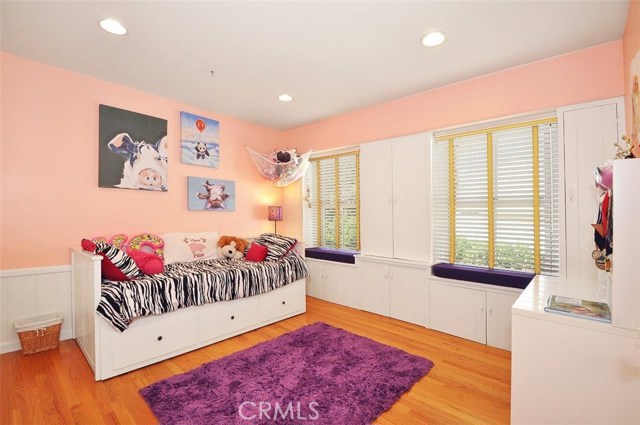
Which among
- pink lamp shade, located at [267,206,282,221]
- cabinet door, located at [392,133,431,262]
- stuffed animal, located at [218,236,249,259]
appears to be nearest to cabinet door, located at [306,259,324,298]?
pink lamp shade, located at [267,206,282,221]

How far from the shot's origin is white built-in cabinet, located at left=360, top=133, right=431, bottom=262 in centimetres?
320

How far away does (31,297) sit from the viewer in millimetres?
2594

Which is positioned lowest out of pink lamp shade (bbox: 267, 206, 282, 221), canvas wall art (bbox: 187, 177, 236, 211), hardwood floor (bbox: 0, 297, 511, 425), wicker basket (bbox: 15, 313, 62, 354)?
hardwood floor (bbox: 0, 297, 511, 425)

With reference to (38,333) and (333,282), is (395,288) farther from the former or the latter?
(38,333)

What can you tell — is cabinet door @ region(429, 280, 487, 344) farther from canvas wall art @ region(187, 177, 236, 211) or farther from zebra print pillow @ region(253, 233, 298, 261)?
canvas wall art @ region(187, 177, 236, 211)

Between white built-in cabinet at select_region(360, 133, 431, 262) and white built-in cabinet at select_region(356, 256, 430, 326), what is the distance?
121 mm

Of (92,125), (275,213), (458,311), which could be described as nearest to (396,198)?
(458,311)

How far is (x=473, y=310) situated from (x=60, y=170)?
415 cm

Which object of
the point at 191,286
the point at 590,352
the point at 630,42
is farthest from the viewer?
the point at 191,286

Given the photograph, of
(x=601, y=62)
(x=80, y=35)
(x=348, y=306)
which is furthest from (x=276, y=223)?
(x=601, y=62)

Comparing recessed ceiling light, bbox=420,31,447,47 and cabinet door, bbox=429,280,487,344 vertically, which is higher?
recessed ceiling light, bbox=420,31,447,47

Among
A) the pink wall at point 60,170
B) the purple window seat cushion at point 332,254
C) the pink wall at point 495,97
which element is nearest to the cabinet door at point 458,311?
the purple window seat cushion at point 332,254

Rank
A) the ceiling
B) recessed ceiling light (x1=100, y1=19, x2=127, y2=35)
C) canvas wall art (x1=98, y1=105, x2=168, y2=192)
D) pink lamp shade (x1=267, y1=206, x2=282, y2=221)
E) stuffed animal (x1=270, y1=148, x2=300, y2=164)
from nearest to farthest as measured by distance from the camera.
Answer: the ceiling
recessed ceiling light (x1=100, y1=19, x2=127, y2=35)
canvas wall art (x1=98, y1=105, x2=168, y2=192)
stuffed animal (x1=270, y1=148, x2=300, y2=164)
pink lamp shade (x1=267, y1=206, x2=282, y2=221)

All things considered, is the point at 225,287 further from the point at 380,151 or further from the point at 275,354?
the point at 380,151
